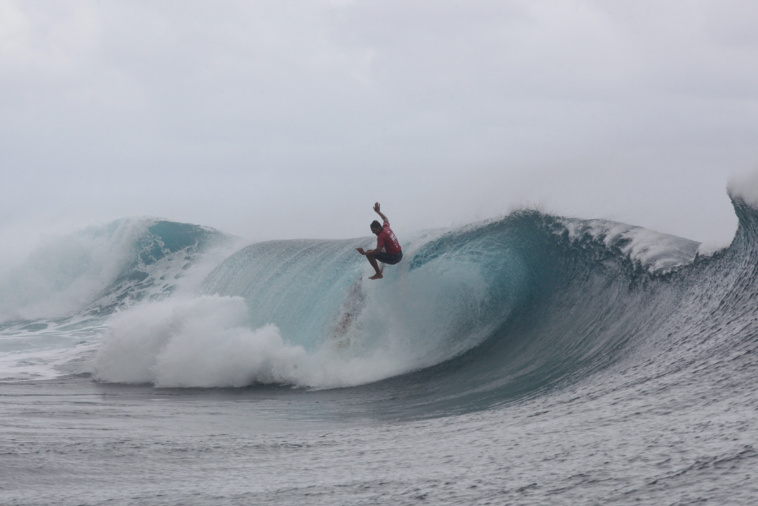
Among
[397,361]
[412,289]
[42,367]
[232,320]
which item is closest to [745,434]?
[397,361]

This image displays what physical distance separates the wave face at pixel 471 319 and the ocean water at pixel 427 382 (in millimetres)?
35

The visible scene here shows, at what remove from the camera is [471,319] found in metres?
11.9

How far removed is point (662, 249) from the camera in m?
9.90

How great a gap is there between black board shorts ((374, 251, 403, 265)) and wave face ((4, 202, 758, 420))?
0.79 metres

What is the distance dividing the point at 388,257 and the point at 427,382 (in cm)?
219

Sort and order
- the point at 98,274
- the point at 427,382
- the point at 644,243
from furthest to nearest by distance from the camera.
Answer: the point at 98,274 < the point at 644,243 < the point at 427,382

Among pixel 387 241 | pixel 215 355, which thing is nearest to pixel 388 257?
pixel 387 241

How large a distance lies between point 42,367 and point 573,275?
33.0 feet

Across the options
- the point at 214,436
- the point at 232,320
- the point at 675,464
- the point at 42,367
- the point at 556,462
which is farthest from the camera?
the point at 42,367

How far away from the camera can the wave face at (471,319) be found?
25.3 ft

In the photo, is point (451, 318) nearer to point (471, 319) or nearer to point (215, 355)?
point (471, 319)

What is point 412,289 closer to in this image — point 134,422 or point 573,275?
point 573,275

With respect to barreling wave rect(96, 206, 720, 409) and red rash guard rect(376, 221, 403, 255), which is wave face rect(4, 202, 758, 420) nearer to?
barreling wave rect(96, 206, 720, 409)

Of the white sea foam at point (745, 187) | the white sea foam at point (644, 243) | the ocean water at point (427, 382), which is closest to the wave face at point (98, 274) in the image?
the ocean water at point (427, 382)
